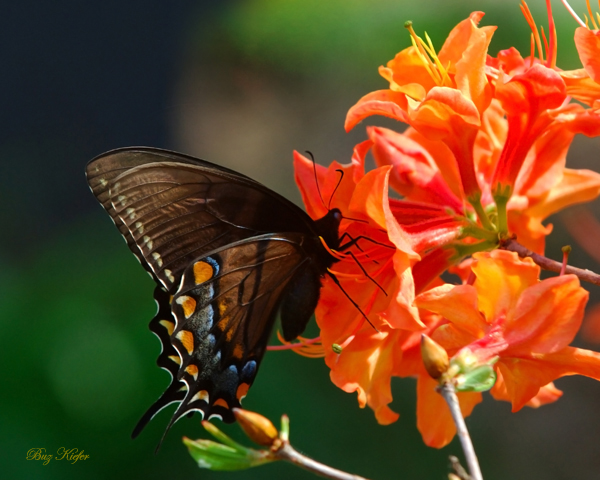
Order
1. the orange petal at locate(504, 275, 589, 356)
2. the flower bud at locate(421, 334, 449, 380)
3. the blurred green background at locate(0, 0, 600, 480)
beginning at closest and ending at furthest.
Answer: the flower bud at locate(421, 334, 449, 380) → the orange petal at locate(504, 275, 589, 356) → the blurred green background at locate(0, 0, 600, 480)

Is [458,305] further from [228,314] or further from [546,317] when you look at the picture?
[228,314]

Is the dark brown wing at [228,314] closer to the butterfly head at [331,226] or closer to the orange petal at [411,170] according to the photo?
the butterfly head at [331,226]

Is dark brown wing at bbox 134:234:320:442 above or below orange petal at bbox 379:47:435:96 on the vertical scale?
below

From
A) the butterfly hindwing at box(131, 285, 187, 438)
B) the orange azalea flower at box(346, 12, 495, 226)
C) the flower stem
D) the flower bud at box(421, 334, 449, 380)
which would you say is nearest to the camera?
the flower stem

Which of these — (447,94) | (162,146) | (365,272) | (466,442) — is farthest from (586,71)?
(162,146)

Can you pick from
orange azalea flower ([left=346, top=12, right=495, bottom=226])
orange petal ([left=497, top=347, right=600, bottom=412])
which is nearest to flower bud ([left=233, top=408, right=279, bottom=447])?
orange petal ([left=497, top=347, right=600, bottom=412])

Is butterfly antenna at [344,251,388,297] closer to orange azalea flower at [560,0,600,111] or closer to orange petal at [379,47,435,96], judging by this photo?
orange petal at [379,47,435,96]
